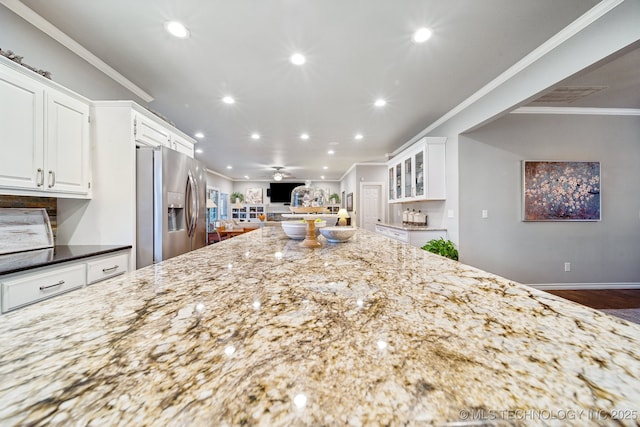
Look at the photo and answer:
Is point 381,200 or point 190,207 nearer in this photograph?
point 190,207

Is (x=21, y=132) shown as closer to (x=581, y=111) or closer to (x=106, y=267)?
(x=106, y=267)

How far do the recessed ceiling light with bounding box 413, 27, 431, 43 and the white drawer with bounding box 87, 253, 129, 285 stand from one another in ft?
9.61

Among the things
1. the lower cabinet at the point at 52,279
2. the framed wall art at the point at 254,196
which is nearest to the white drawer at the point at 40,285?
the lower cabinet at the point at 52,279

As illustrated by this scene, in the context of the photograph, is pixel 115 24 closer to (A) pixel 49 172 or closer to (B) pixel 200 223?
(A) pixel 49 172

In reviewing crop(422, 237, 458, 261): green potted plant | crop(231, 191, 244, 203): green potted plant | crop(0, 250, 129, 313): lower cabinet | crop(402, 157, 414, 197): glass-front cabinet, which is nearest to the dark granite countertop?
crop(0, 250, 129, 313): lower cabinet

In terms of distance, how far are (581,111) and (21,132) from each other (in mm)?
5912

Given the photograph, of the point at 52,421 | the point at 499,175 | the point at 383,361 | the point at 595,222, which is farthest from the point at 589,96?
the point at 52,421

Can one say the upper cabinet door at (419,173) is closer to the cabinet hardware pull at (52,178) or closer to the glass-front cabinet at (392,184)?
the glass-front cabinet at (392,184)

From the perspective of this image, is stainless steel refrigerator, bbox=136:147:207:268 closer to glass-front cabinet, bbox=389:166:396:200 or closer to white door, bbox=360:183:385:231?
glass-front cabinet, bbox=389:166:396:200

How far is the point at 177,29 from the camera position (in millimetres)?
1831

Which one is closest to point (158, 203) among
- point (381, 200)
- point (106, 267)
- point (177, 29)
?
point (106, 267)

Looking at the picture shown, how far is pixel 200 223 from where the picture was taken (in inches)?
109

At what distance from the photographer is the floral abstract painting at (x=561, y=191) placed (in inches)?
131

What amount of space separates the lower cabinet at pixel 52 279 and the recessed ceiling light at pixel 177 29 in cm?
177
